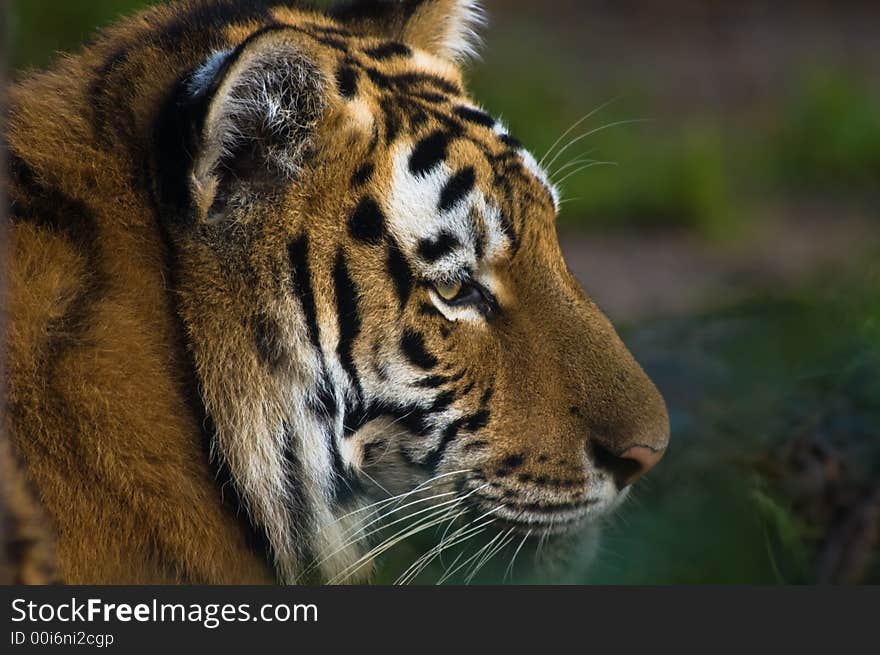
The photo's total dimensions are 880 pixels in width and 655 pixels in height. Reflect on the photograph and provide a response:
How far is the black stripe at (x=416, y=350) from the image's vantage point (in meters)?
2.81

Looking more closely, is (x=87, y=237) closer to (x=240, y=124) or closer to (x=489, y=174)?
(x=240, y=124)

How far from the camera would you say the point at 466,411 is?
9.37 feet

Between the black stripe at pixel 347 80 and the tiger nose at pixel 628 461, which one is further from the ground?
the black stripe at pixel 347 80

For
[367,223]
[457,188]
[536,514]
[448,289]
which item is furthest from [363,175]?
[536,514]

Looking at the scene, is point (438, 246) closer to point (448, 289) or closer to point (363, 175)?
point (448, 289)

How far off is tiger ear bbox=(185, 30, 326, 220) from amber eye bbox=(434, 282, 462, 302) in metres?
0.43

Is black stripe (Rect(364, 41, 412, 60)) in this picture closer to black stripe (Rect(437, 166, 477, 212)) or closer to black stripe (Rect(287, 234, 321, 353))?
black stripe (Rect(437, 166, 477, 212))

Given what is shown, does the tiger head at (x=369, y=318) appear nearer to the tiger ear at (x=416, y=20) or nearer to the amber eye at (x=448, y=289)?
the amber eye at (x=448, y=289)

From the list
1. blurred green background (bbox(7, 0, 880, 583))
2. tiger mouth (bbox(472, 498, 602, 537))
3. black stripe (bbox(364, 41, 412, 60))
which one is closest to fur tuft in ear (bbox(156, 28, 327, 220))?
black stripe (bbox(364, 41, 412, 60))

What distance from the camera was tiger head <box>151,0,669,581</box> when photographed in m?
2.68

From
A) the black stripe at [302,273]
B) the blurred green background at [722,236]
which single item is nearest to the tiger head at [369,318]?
the black stripe at [302,273]

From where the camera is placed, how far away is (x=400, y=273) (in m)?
2.79

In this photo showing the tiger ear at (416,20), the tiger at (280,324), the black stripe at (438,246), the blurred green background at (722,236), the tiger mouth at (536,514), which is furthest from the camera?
the tiger ear at (416,20)

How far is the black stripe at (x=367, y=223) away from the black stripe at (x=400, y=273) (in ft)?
0.15
